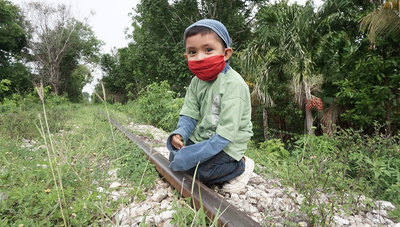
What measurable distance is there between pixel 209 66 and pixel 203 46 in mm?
157

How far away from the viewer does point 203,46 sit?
1716mm

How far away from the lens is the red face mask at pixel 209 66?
171 cm

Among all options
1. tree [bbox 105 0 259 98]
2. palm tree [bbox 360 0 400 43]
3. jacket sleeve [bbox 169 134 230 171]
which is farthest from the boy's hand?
tree [bbox 105 0 259 98]

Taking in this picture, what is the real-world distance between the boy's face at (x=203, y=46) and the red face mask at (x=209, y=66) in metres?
0.04

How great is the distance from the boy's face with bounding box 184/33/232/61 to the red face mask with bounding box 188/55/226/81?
0.04 m

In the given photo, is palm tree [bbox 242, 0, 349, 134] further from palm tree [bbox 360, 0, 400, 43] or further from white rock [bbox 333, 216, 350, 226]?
white rock [bbox 333, 216, 350, 226]

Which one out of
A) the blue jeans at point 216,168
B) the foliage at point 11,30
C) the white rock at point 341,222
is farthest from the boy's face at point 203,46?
the foliage at point 11,30

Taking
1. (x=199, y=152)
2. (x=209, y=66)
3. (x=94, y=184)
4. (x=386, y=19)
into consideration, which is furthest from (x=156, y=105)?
(x=386, y=19)

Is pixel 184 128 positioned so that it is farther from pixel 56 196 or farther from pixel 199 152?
pixel 56 196

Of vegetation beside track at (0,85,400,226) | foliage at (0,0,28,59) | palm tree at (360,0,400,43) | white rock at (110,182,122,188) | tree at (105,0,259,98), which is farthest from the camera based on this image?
foliage at (0,0,28,59)

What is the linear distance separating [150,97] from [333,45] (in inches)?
244

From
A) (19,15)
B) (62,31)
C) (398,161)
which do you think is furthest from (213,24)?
(19,15)

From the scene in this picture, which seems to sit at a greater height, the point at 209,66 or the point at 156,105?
the point at 209,66

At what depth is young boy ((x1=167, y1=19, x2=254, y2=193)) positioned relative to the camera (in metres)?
1.60
